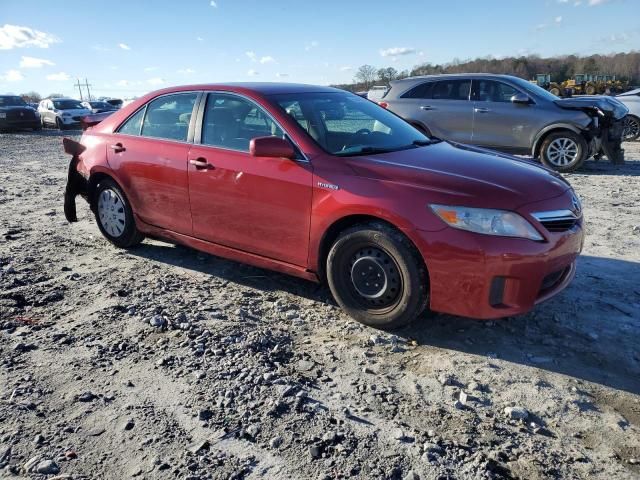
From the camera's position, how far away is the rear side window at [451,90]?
9961mm

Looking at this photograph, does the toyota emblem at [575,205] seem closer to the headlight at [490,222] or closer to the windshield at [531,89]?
the headlight at [490,222]

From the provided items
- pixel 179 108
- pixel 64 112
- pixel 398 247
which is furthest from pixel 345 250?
pixel 64 112

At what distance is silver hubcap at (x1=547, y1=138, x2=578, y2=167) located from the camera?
9.16 meters

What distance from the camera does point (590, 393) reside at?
9.43ft

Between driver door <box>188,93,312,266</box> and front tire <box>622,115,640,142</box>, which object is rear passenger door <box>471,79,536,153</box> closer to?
front tire <box>622,115,640,142</box>

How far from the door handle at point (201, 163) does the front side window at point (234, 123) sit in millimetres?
155

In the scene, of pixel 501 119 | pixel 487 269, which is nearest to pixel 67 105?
pixel 501 119

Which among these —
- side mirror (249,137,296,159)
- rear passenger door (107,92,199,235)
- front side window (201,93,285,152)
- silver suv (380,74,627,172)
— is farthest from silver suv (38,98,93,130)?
side mirror (249,137,296,159)

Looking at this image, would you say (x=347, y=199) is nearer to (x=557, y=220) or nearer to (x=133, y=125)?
(x=557, y=220)

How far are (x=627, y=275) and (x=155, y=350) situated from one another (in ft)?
12.7

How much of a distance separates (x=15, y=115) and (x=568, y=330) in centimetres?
2454

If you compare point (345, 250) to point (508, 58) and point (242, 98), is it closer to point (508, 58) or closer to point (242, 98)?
point (242, 98)

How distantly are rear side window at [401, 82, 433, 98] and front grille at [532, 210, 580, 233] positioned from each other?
7.34 m

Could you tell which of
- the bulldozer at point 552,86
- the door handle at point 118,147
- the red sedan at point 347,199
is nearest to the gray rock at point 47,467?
the red sedan at point 347,199
